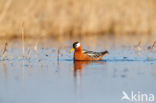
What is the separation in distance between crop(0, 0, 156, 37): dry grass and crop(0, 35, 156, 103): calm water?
353 cm

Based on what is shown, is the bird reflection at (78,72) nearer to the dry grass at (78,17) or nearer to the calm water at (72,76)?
the calm water at (72,76)

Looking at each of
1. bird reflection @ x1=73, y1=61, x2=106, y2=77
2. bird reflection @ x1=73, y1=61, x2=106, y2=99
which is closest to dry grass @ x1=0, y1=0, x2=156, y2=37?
bird reflection @ x1=73, y1=61, x2=106, y2=77

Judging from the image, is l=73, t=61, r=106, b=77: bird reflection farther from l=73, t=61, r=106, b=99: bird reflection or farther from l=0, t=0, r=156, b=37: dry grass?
l=0, t=0, r=156, b=37: dry grass

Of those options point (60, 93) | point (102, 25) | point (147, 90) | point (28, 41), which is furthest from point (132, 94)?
point (102, 25)

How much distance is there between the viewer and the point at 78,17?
73.6 feet

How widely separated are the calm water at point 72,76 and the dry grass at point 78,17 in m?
3.53

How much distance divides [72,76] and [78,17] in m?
10.6

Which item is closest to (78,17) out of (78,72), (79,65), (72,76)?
(79,65)

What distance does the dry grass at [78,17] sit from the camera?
2089cm

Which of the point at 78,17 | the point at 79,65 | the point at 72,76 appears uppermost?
the point at 78,17

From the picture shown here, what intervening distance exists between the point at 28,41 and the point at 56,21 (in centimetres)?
183

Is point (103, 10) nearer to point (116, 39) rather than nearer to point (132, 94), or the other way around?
point (116, 39)

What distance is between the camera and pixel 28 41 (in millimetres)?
20781

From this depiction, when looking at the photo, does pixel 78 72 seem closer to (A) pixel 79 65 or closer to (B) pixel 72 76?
(B) pixel 72 76
